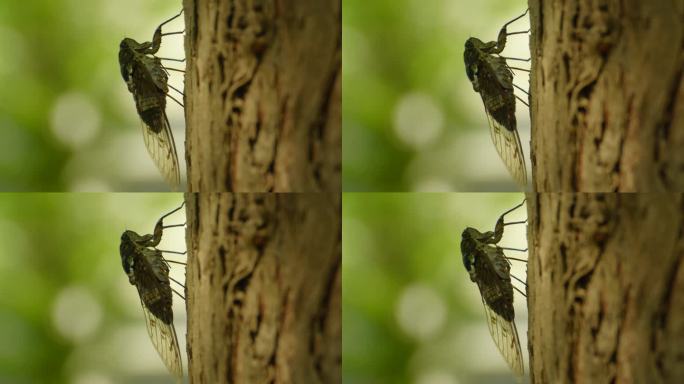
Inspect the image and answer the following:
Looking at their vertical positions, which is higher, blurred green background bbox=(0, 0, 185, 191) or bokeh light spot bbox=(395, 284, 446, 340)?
blurred green background bbox=(0, 0, 185, 191)

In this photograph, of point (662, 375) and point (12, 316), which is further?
point (12, 316)

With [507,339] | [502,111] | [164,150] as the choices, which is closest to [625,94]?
[502,111]

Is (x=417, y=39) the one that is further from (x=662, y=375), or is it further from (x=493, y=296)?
(x=662, y=375)

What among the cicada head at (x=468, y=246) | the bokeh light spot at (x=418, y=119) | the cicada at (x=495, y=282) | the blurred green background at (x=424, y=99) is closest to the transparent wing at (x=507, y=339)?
the cicada at (x=495, y=282)

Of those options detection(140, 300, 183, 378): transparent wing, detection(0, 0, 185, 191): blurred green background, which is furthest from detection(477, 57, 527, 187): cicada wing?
detection(140, 300, 183, 378): transparent wing

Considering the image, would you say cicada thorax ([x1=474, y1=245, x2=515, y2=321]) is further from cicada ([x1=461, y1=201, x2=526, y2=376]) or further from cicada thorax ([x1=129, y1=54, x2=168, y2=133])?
cicada thorax ([x1=129, y1=54, x2=168, y2=133])

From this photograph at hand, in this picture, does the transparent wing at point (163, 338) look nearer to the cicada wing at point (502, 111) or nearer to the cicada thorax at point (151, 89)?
the cicada thorax at point (151, 89)

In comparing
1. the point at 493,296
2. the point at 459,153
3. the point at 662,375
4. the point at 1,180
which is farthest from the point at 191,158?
the point at 662,375
